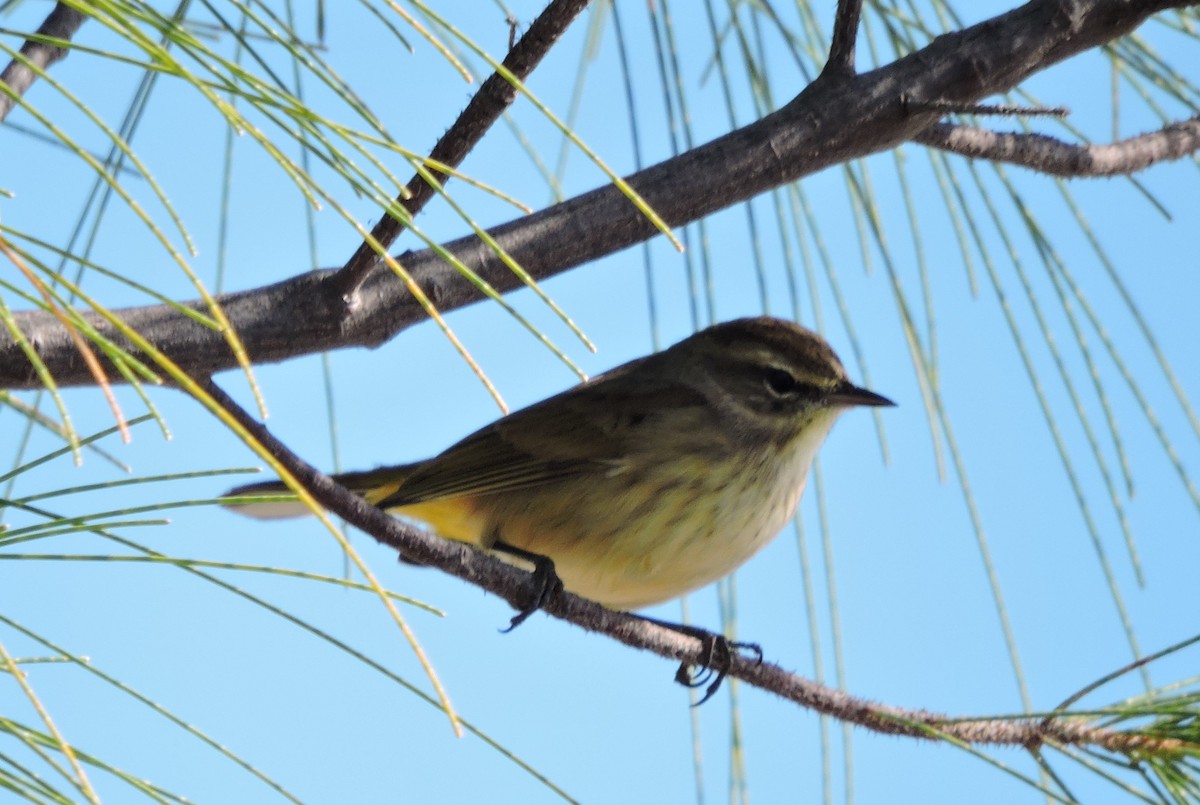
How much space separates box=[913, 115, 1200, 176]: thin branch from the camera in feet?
6.68

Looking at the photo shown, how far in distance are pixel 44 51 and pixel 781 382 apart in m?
1.62

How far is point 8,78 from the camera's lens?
1.85 m

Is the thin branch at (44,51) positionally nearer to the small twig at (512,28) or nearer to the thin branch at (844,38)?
the small twig at (512,28)

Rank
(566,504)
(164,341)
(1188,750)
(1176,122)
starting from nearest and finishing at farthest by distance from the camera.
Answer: (1188,750) < (164,341) < (1176,122) < (566,504)

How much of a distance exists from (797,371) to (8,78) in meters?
1.69

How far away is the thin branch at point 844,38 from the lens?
1896mm

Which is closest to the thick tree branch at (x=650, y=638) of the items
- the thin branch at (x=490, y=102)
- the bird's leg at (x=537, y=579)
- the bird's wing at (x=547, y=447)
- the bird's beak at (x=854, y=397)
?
the bird's leg at (x=537, y=579)

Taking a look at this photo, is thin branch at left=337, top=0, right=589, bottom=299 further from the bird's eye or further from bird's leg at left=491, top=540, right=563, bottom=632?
the bird's eye

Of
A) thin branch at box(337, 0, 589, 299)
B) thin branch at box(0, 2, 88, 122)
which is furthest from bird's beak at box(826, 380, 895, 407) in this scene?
thin branch at box(0, 2, 88, 122)

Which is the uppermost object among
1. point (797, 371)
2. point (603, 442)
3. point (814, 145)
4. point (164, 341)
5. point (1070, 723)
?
point (797, 371)

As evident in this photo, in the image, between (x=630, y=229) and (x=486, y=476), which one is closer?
(x=630, y=229)

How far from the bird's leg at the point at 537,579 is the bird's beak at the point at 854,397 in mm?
744

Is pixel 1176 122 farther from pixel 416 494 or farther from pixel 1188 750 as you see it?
pixel 416 494

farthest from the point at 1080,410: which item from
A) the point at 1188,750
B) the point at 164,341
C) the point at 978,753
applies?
the point at 164,341
